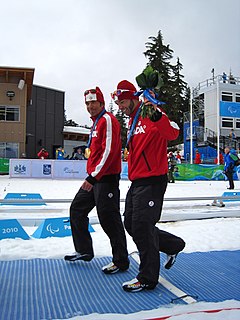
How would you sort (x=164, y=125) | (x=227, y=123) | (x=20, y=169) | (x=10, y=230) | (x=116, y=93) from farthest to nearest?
(x=227, y=123) → (x=20, y=169) → (x=10, y=230) → (x=116, y=93) → (x=164, y=125)

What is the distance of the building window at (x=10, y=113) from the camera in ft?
94.2

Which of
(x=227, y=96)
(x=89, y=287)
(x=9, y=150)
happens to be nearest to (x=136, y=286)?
(x=89, y=287)

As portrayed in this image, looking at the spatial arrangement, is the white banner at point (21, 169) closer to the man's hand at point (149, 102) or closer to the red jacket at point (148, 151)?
the red jacket at point (148, 151)

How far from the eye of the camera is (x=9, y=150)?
2816 cm

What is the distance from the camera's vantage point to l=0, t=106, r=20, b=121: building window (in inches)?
1130

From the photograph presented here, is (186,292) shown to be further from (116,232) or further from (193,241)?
(193,241)

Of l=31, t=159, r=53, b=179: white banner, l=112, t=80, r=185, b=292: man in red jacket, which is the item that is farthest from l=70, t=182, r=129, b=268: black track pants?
l=31, t=159, r=53, b=179: white banner

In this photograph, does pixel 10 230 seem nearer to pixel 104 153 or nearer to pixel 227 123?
pixel 104 153

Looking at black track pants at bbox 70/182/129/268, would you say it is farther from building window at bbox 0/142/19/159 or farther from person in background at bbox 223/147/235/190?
building window at bbox 0/142/19/159

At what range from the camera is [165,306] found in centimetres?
251

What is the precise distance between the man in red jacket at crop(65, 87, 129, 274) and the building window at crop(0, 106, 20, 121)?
26730 mm

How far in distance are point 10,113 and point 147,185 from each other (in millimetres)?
27938

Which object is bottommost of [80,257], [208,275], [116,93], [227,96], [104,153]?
[208,275]

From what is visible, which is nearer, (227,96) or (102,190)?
(102,190)
